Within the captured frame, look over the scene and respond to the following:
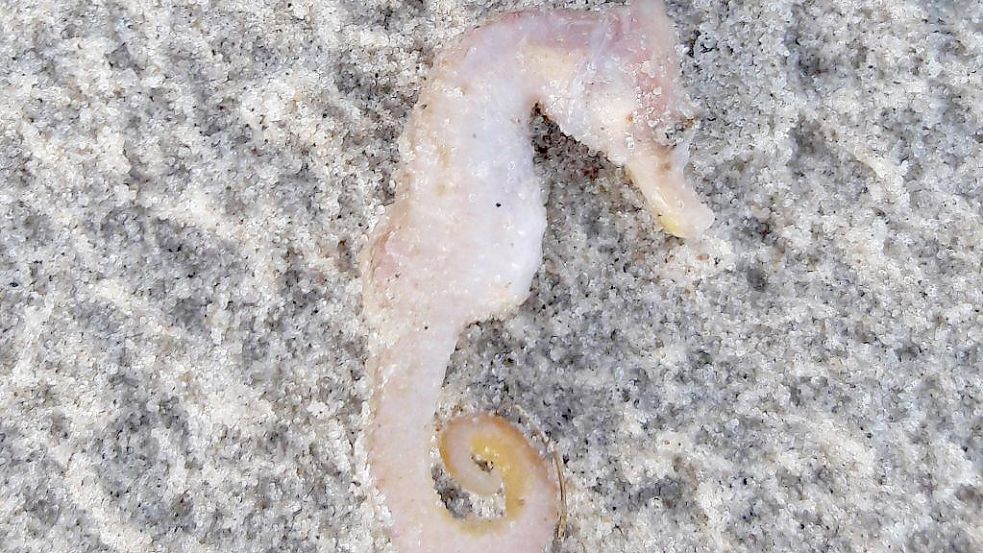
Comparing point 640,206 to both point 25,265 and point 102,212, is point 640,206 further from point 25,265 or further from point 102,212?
point 25,265

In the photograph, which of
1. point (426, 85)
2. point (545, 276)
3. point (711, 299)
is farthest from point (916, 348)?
point (426, 85)

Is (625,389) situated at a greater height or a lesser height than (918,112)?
lesser

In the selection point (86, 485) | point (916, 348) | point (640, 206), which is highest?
point (640, 206)

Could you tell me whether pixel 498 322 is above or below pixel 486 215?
below
